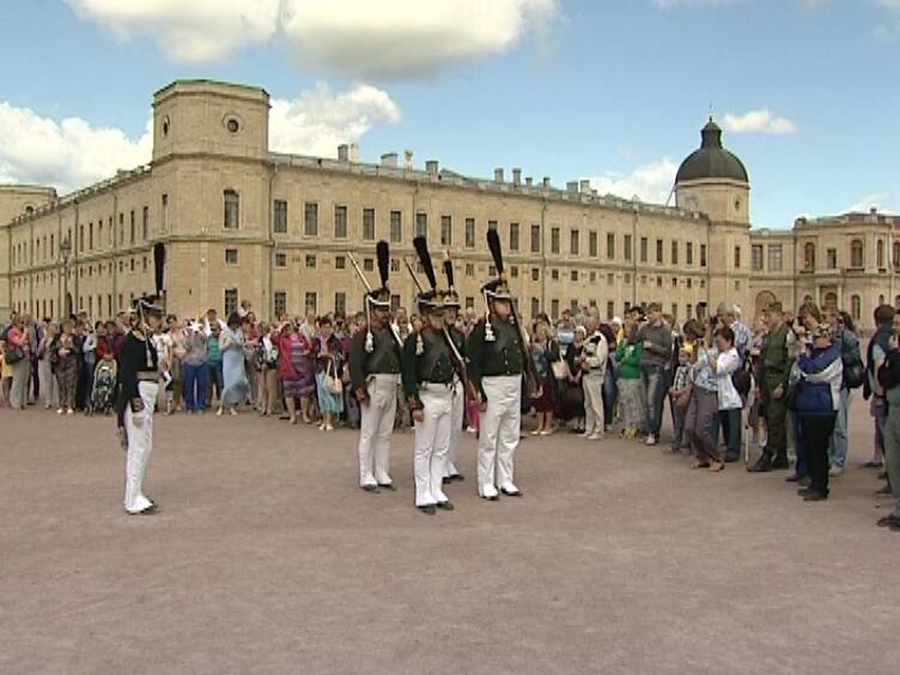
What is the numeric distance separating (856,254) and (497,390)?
320ft

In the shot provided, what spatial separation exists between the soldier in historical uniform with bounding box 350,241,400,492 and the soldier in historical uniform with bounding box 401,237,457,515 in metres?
0.75

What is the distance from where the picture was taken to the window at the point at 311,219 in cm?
6081

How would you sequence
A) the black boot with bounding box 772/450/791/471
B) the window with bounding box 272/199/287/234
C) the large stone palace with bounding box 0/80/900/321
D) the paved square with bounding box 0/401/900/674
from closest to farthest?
the paved square with bounding box 0/401/900/674
the black boot with bounding box 772/450/791/471
the large stone palace with bounding box 0/80/900/321
the window with bounding box 272/199/287/234

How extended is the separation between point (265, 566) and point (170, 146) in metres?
52.7

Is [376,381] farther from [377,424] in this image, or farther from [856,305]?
[856,305]

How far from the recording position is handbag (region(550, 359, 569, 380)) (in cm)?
1490

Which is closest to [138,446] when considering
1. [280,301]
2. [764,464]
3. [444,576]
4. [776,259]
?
[444,576]

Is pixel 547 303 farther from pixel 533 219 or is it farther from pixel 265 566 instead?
pixel 265 566

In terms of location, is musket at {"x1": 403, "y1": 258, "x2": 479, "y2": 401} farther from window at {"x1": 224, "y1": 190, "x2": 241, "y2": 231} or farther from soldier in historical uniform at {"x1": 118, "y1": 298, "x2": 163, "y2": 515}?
window at {"x1": 224, "y1": 190, "x2": 241, "y2": 231}

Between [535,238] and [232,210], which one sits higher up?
[535,238]

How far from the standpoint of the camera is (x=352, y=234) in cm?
6350

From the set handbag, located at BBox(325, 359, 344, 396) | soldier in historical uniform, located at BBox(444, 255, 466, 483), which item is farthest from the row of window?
soldier in historical uniform, located at BBox(444, 255, 466, 483)

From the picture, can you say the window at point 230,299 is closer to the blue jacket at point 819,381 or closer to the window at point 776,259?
the blue jacket at point 819,381

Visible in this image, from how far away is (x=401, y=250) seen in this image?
2579 inches
